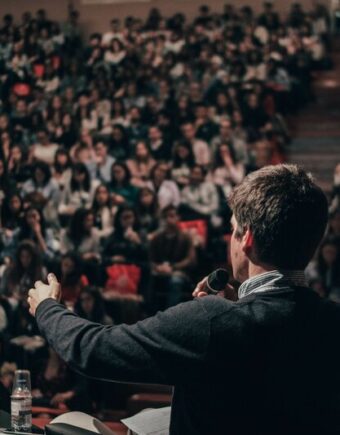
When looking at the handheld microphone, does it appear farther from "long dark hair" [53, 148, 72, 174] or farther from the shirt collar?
"long dark hair" [53, 148, 72, 174]

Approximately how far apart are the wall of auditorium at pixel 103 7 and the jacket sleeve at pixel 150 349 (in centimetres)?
1278

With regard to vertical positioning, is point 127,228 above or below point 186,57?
below

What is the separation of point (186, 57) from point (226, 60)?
0.70 metres

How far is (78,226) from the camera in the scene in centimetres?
727

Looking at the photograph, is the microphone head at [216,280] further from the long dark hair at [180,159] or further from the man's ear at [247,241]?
the long dark hair at [180,159]

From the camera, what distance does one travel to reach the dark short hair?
1.44 metres

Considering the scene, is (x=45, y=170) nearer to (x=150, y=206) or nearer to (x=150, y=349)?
(x=150, y=206)

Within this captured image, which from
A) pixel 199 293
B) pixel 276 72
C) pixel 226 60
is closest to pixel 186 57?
pixel 226 60

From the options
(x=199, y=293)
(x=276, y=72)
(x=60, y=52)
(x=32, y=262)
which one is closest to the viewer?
(x=199, y=293)

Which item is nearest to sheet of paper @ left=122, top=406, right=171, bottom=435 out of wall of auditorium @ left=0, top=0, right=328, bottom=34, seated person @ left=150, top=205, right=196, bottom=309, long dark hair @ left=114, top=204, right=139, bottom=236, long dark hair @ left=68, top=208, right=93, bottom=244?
seated person @ left=150, top=205, right=196, bottom=309

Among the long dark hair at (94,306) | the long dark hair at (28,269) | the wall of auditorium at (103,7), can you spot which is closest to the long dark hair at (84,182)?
the long dark hair at (28,269)

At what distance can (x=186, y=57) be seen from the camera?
1142 cm

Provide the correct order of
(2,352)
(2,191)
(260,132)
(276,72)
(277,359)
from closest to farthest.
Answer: (277,359)
(2,352)
(2,191)
(260,132)
(276,72)

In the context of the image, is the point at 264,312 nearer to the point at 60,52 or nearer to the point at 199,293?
the point at 199,293
